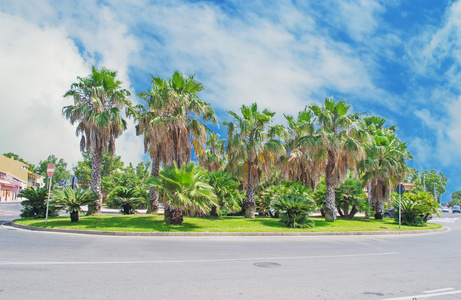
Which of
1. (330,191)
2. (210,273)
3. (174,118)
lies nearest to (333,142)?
(330,191)

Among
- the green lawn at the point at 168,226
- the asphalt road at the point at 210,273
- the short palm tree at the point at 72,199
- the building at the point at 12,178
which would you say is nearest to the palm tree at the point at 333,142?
the green lawn at the point at 168,226

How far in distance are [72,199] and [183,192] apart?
19.6 ft

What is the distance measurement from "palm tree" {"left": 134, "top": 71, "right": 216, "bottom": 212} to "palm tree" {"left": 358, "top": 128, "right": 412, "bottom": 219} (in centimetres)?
1329

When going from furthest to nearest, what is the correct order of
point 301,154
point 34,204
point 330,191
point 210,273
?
point 301,154 < point 330,191 < point 34,204 < point 210,273

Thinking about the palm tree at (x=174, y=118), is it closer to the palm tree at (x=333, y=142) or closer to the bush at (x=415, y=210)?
the palm tree at (x=333, y=142)

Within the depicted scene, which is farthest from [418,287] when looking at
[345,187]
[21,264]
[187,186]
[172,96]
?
[345,187]

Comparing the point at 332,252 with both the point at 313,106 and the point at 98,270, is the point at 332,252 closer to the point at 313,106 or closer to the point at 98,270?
the point at 98,270

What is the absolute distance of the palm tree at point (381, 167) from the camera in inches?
937

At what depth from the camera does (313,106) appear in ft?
71.6

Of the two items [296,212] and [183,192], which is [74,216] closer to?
[183,192]

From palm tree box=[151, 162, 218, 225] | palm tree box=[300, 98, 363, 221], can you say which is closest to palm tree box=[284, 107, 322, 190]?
palm tree box=[300, 98, 363, 221]

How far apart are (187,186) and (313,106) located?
11.5 m

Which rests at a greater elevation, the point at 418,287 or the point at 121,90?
the point at 121,90

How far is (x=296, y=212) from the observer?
18.0 m
